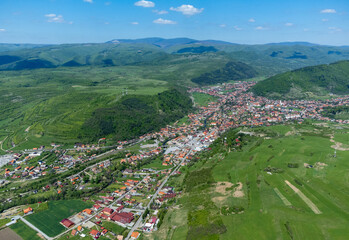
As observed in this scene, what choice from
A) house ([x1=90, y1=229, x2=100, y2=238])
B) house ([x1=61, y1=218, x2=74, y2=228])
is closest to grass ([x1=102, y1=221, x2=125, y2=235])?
house ([x1=90, y1=229, x2=100, y2=238])

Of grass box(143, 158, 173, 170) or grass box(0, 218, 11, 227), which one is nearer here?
grass box(0, 218, 11, 227)

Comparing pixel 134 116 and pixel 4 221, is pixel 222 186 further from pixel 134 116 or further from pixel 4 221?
pixel 134 116

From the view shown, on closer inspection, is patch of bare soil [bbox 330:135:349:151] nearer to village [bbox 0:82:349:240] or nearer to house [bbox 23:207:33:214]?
village [bbox 0:82:349:240]

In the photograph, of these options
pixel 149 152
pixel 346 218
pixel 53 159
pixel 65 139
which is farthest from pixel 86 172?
pixel 346 218

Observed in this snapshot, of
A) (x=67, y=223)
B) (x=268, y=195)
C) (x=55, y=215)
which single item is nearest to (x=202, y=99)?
(x=268, y=195)

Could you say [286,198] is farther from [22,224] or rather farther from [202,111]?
[202,111]

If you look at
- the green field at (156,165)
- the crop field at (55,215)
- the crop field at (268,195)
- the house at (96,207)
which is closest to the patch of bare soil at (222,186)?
the crop field at (268,195)

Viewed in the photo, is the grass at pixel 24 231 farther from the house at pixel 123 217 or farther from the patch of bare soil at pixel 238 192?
the patch of bare soil at pixel 238 192
